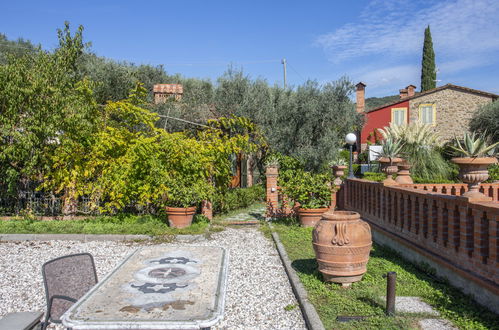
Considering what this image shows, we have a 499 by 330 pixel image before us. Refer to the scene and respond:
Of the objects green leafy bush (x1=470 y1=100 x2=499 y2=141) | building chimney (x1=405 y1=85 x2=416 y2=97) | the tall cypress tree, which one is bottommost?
green leafy bush (x1=470 y1=100 x2=499 y2=141)

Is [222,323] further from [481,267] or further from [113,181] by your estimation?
[113,181]

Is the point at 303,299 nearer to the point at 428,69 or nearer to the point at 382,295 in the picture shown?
the point at 382,295

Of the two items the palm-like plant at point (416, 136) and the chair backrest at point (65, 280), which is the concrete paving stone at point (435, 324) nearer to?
the chair backrest at point (65, 280)

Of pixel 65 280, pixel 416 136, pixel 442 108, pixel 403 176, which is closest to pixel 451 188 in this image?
pixel 403 176

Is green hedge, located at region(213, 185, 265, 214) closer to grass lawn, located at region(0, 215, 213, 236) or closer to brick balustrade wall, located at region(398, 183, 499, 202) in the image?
grass lawn, located at region(0, 215, 213, 236)

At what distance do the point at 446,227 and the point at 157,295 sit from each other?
13.1 feet

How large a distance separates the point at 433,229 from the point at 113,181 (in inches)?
288

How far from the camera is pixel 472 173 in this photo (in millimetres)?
4691

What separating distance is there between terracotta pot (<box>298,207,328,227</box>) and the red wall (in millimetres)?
23718

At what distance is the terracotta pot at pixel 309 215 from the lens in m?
10.0

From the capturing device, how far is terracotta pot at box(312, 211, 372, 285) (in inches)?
208

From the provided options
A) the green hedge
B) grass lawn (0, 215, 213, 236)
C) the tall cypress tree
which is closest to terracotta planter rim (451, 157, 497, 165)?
grass lawn (0, 215, 213, 236)

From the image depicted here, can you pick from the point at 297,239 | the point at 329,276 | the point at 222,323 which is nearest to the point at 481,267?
the point at 329,276

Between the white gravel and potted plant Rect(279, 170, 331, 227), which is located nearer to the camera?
the white gravel
